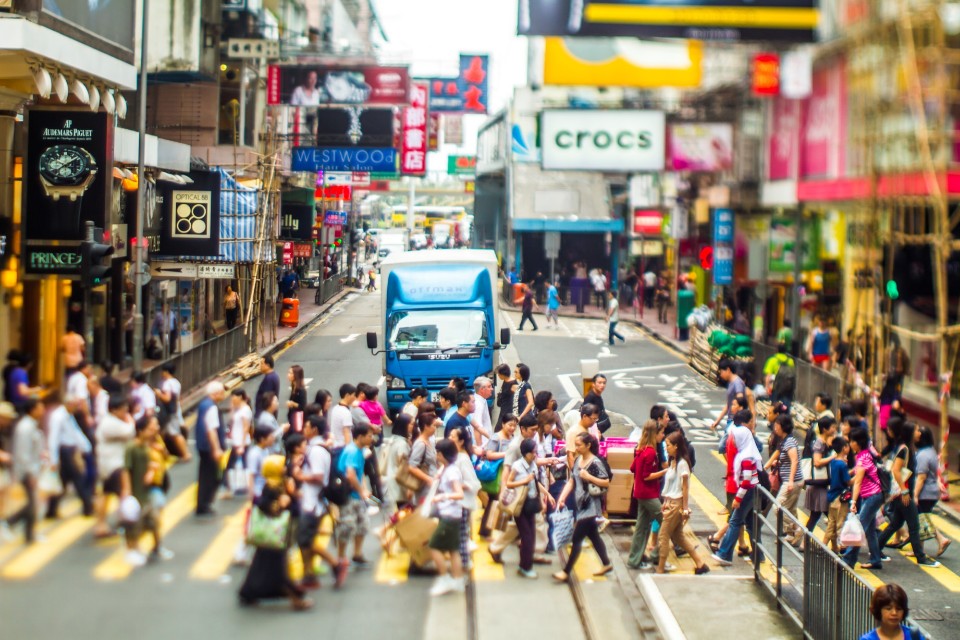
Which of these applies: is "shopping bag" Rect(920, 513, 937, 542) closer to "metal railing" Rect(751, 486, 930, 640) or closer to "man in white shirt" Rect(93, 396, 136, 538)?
"metal railing" Rect(751, 486, 930, 640)

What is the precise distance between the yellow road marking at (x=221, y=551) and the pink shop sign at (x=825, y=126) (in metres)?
19.9

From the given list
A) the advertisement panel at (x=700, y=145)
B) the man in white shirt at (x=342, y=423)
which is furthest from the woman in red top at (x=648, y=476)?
the advertisement panel at (x=700, y=145)

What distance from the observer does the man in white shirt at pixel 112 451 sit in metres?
4.43

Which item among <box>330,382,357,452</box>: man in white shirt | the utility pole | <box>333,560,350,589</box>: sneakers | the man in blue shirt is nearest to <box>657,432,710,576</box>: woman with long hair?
<box>330,382,357,452</box>: man in white shirt

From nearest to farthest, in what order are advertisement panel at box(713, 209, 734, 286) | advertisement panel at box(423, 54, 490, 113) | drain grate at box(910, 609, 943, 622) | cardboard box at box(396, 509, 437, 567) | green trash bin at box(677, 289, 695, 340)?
cardboard box at box(396, 509, 437, 567)
drain grate at box(910, 609, 943, 622)
advertisement panel at box(713, 209, 734, 286)
green trash bin at box(677, 289, 695, 340)
advertisement panel at box(423, 54, 490, 113)

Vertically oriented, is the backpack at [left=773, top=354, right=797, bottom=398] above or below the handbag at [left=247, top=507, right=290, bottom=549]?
below

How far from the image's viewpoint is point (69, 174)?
4.26m

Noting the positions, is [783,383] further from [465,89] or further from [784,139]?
[465,89]

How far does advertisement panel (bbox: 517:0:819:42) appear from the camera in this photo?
36.7 feet

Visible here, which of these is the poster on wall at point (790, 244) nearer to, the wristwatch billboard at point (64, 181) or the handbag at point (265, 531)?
the handbag at point (265, 531)

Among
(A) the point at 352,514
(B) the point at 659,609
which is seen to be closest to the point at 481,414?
(B) the point at 659,609

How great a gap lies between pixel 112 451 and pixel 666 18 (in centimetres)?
815

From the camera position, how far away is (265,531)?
482 centimetres

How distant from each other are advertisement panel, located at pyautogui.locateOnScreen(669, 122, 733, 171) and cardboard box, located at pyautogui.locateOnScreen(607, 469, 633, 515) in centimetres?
1603
